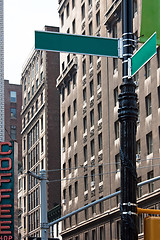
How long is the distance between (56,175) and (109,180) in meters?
30.7

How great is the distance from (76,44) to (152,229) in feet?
10.9

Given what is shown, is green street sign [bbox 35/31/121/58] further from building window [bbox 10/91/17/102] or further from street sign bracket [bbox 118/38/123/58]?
building window [bbox 10/91/17/102]

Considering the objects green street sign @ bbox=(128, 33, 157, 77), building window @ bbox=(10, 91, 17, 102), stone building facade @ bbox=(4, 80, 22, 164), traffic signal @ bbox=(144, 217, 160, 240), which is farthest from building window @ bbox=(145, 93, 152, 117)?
building window @ bbox=(10, 91, 17, 102)

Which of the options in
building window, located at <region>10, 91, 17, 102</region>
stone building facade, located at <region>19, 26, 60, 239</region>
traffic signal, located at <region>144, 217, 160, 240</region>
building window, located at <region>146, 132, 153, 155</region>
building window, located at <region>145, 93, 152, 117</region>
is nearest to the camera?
traffic signal, located at <region>144, 217, 160, 240</region>

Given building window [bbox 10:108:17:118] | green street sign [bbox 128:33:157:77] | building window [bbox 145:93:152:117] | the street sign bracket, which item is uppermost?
building window [bbox 10:108:17:118]

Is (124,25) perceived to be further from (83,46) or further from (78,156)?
(78,156)

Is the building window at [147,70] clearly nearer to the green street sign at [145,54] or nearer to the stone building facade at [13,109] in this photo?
the green street sign at [145,54]

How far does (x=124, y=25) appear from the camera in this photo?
10719 mm

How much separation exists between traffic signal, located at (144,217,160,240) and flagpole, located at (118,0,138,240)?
→ 1.67 ft

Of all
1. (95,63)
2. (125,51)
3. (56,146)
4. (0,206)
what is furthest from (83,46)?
(56,146)

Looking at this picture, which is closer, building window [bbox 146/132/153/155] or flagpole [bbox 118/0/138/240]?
flagpole [bbox 118/0/138/240]

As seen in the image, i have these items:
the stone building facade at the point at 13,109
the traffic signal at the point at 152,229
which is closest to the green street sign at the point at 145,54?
the traffic signal at the point at 152,229

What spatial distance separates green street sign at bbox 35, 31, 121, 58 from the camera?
10.8 metres

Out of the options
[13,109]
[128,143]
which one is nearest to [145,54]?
[128,143]
